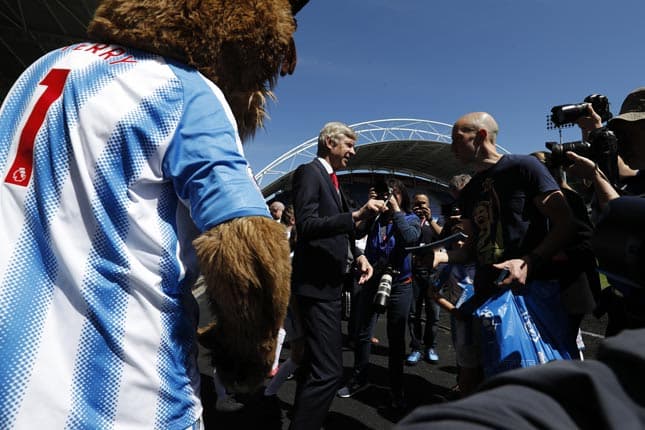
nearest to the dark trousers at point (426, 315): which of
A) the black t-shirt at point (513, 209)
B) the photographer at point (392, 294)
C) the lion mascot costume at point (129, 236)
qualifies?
the photographer at point (392, 294)

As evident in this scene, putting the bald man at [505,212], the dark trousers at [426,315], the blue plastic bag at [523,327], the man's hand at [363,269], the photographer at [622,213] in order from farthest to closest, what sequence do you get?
the dark trousers at [426,315]
the man's hand at [363,269]
the bald man at [505,212]
the blue plastic bag at [523,327]
the photographer at [622,213]

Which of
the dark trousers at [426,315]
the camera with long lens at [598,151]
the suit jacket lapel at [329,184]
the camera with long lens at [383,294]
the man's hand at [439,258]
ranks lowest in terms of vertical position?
the dark trousers at [426,315]

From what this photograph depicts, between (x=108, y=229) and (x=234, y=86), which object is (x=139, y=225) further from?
(x=234, y=86)

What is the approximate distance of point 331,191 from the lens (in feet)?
7.77

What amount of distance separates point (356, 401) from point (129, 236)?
10.2ft

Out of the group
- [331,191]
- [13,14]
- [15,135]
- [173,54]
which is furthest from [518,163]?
[13,14]

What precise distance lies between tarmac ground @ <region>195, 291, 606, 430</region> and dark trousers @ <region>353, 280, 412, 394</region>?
9.3 inches

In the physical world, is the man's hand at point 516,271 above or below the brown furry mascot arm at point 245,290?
below

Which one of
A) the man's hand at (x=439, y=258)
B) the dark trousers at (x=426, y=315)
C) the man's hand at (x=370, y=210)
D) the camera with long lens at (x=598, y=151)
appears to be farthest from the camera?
the dark trousers at (x=426, y=315)

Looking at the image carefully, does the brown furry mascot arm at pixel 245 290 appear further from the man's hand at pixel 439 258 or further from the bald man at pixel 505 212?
the man's hand at pixel 439 258

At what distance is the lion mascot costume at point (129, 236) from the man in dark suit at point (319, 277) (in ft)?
3.54

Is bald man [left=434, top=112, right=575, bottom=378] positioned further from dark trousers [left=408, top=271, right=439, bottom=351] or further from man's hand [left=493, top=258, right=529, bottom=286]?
dark trousers [left=408, top=271, right=439, bottom=351]

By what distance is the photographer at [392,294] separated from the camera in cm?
319

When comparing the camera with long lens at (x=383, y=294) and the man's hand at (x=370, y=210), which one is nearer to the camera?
the man's hand at (x=370, y=210)
